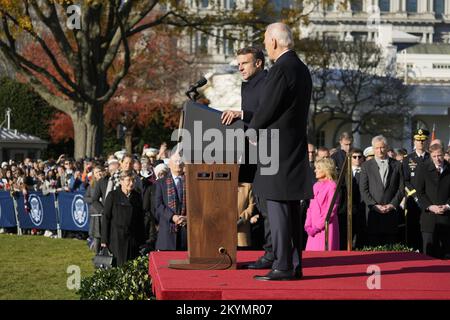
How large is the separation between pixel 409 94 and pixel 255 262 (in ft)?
207

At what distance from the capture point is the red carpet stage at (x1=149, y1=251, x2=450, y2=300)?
7.74 metres

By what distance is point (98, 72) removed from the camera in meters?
31.0

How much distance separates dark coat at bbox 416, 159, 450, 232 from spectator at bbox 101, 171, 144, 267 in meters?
3.97

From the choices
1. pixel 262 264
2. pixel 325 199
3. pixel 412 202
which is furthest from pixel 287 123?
pixel 412 202

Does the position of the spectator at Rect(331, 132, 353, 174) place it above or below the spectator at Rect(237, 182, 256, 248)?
above

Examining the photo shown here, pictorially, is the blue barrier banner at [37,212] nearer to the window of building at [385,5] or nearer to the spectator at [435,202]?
the spectator at [435,202]

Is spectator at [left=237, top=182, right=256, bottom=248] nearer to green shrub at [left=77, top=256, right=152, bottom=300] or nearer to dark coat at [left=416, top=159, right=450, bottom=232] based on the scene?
dark coat at [left=416, top=159, right=450, bottom=232]

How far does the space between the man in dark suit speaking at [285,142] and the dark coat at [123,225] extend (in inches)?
206

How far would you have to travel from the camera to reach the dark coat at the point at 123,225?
1380 cm

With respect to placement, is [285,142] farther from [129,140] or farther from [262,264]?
[129,140]

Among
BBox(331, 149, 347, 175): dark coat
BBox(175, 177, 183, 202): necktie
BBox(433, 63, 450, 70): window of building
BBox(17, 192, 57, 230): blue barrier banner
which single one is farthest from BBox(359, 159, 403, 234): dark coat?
BBox(433, 63, 450, 70): window of building

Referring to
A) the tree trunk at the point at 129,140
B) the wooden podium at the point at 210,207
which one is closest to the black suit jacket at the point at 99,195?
the wooden podium at the point at 210,207

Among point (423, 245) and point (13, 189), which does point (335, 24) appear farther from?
point (423, 245)
